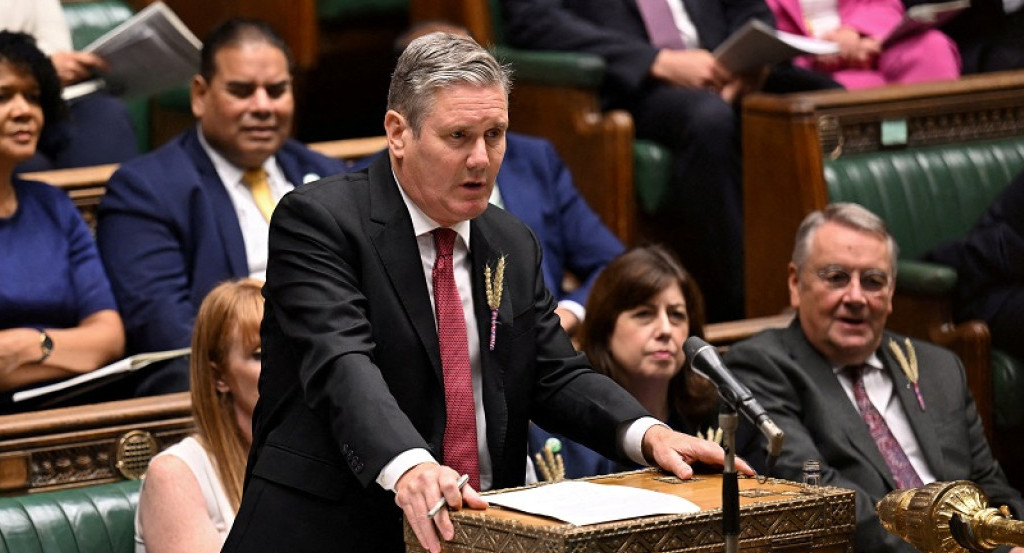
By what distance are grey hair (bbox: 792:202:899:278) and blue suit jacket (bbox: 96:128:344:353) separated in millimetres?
997

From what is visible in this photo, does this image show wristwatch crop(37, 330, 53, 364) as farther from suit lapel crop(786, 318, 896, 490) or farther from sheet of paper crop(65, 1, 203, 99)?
suit lapel crop(786, 318, 896, 490)

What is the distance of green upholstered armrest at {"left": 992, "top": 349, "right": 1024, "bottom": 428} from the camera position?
3.35m

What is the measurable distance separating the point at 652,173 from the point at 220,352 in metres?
1.56

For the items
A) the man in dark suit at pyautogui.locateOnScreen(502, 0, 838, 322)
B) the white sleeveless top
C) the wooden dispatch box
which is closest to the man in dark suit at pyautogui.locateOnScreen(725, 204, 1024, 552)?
the man in dark suit at pyautogui.locateOnScreen(502, 0, 838, 322)

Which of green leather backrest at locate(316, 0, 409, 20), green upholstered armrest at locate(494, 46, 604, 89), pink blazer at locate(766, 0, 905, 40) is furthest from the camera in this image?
green leather backrest at locate(316, 0, 409, 20)

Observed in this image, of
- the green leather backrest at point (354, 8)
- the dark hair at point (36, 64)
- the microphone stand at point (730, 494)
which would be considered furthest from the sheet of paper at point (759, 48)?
the microphone stand at point (730, 494)

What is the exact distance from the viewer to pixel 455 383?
1.82m

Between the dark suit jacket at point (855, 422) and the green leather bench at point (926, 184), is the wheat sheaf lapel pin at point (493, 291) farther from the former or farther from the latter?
the green leather bench at point (926, 184)

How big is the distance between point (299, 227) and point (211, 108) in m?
1.45

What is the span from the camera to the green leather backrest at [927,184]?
11.8 feet

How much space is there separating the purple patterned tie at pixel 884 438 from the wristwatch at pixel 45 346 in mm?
1338

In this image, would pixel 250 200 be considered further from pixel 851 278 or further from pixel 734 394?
pixel 734 394

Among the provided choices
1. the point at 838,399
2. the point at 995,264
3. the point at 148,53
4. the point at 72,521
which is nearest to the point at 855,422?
the point at 838,399

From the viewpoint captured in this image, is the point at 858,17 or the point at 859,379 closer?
the point at 859,379
